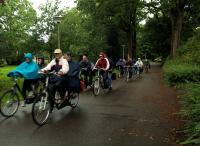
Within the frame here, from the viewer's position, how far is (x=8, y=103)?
374 inches

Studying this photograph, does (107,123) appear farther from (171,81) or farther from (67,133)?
(171,81)

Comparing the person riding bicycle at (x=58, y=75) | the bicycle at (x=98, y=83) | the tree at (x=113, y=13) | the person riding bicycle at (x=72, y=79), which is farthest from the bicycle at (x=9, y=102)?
the tree at (x=113, y=13)

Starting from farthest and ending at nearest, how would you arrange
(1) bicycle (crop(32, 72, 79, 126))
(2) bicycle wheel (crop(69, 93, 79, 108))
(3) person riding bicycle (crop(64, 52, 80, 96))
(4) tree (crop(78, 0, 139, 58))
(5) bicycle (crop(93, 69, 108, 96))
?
(4) tree (crop(78, 0, 139, 58))
(5) bicycle (crop(93, 69, 108, 96))
(2) bicycle wheel (crop(69, 93, 79, 108))
(3) person riding bicycle (crop(64, 52, 80, 96))
(1) bicycle (crop(32, 72, 79, 126))

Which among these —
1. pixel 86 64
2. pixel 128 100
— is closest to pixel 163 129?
pixel 128 100

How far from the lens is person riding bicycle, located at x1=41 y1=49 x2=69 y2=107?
31.6 ft

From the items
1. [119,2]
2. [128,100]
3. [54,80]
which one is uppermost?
[119,2]

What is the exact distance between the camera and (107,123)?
900 centimetres

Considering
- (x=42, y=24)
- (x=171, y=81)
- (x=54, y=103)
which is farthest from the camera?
(x=42, y=24)

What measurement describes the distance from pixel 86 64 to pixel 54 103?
9.13 meters

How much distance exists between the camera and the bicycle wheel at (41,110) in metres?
8.52

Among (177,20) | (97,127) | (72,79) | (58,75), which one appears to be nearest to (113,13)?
(177,20)

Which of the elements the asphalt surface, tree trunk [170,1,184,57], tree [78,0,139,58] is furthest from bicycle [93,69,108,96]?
tree trunk [170,1,184,57]

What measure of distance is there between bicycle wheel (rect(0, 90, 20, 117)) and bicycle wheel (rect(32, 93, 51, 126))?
1.12m

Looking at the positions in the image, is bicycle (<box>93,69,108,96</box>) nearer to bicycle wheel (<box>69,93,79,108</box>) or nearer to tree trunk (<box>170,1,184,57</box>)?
bicycle wheel (<box>69,93,79,108</box>)
